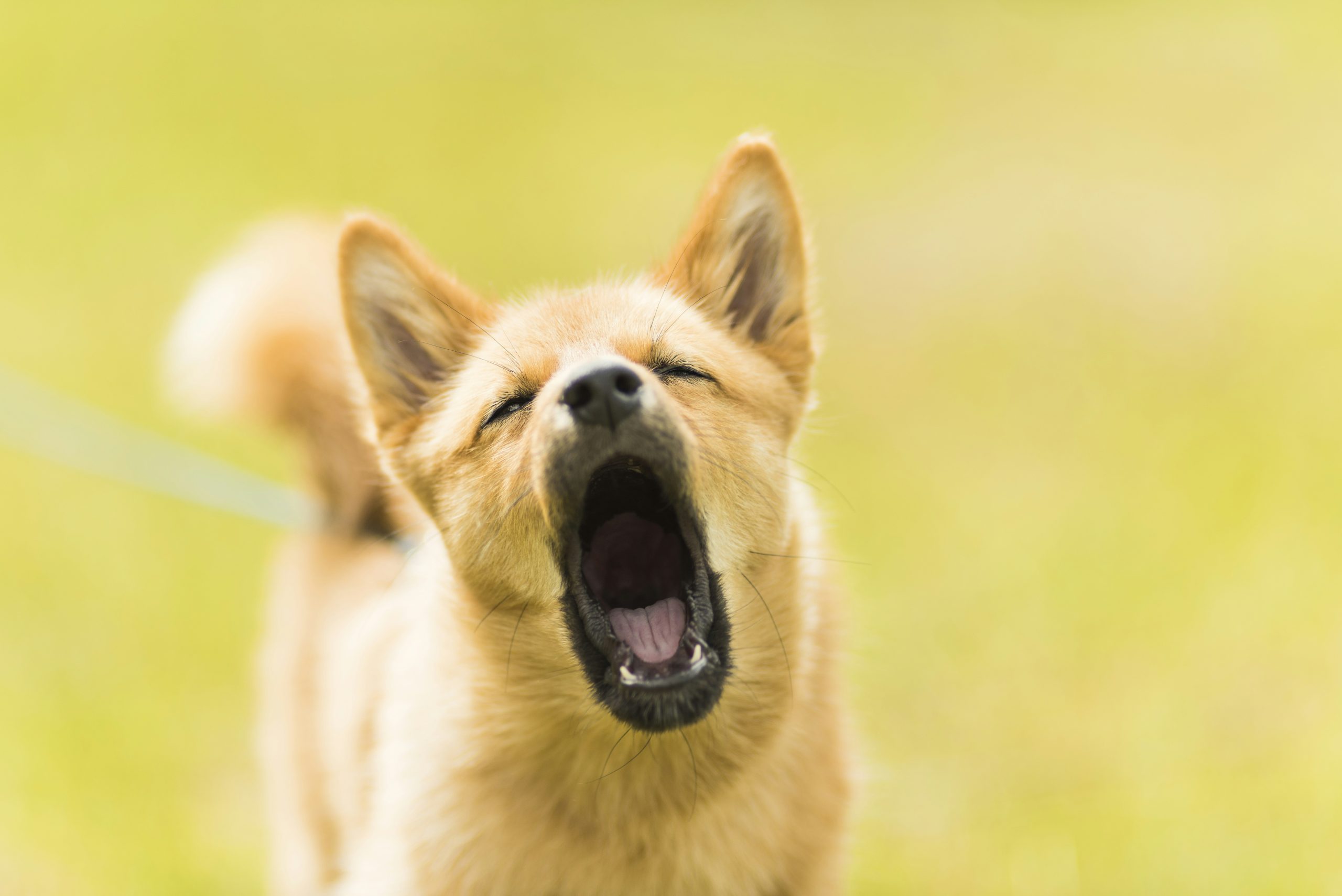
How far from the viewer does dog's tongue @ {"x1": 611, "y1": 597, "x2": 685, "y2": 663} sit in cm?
266

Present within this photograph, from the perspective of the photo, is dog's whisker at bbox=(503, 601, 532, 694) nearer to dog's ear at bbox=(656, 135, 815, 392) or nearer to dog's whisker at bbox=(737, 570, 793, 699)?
dog's whisker at bbox=(737, 570, 793, 699)

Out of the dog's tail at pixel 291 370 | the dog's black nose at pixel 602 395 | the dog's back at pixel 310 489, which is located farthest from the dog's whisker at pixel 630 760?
the dog's tail at pixel 291 370

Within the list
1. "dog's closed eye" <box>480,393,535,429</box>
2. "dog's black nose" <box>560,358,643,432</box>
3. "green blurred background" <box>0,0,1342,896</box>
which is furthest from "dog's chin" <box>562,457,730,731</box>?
"green blurred background" <box>0,0,1342,896</box>

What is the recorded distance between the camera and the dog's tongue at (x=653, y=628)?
2658mm

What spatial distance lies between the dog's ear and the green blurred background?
1.39 ft

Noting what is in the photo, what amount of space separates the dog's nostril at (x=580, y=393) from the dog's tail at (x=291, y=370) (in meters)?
1.75

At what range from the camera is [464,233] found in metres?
12.3

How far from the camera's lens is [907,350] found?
9.52 meters

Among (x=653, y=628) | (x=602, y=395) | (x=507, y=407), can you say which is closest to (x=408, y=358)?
(x=507, y=407)

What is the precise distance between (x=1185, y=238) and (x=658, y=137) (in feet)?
23.0

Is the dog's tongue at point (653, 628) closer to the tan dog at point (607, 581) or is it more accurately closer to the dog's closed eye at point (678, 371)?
the tan dog at point (607, 581)

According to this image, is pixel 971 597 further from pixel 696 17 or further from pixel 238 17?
pixel 238 17

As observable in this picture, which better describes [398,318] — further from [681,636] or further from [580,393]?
[681,636]

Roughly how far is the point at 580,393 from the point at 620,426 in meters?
0.11
